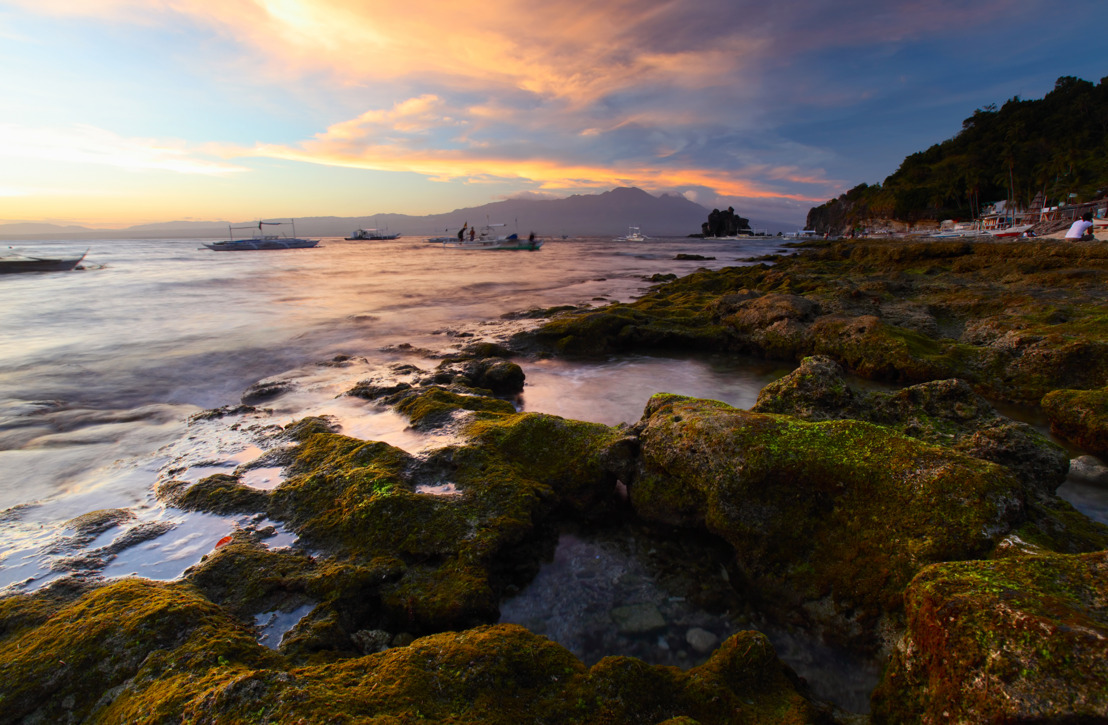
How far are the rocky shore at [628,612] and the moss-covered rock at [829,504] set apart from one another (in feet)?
0.06

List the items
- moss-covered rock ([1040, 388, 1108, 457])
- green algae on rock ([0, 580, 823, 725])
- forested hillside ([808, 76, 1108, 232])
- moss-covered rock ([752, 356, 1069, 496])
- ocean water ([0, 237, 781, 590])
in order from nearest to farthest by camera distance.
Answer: green algae on rock ([0, 580, 823, 725]) < ocean water ([0, 237, 781, 590]) < moss-covered rock ([752, 356, 1069, 496]) < moss-covered rock ([1040, 388, 1108, 457]) < forested hillside ([808, 76, 1108, 232])

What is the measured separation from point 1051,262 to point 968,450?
67.5 ft

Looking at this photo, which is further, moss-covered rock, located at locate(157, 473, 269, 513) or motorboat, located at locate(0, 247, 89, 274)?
motorboat, located at locate(0, 247, 89, 274)

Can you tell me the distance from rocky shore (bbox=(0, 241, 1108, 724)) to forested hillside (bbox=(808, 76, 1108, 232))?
250ft

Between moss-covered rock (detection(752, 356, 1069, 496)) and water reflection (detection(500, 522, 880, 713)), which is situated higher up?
moss-covered rock (detection(752, 356, 1069, 496))

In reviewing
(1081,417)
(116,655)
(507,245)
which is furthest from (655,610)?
(507,245)

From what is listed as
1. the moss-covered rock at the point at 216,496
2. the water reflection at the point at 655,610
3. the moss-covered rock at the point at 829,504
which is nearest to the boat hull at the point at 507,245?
the moss-covered rock at the point at 216,496

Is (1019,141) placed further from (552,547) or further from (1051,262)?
(552,547)

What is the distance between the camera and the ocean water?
4951 millimetres

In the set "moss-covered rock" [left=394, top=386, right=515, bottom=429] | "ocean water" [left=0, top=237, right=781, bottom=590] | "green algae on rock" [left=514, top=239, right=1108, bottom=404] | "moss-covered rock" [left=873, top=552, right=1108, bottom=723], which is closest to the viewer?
"moss-covered rock" [left=873, top=552, right=1108, bottom=723]

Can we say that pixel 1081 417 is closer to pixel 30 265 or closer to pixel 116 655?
pixel 116 655

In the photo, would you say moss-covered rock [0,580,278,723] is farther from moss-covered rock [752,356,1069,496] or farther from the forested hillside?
the forested hillside

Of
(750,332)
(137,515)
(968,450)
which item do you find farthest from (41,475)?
(750,332)

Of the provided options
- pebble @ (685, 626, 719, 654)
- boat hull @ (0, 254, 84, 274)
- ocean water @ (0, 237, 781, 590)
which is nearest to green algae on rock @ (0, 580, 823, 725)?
pebble @ (685, 626, 719, 654)
